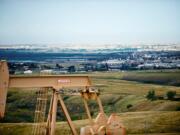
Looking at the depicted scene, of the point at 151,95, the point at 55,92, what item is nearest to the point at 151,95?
the point at 151,95

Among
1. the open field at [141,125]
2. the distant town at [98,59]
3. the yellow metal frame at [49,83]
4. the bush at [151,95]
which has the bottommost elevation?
the open field at [141,125]

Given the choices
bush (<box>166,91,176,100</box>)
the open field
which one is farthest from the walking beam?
bush (<box>166,91,176,100</box>)

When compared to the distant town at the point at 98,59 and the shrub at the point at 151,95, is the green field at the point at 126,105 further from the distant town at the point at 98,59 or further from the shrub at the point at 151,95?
the distant town at the point at 98,59

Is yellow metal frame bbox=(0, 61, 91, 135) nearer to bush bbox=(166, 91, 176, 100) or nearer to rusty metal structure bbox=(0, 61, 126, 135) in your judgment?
rusty metal structure bbox=(0, 61, 126, 135)

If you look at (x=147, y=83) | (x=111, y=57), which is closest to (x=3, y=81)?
(x=111, y=57)

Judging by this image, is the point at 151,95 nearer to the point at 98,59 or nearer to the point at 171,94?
the point at 171,94

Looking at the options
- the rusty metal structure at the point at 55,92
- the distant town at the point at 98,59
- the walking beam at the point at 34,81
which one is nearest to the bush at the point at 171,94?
the distant town at the point at 98,59
